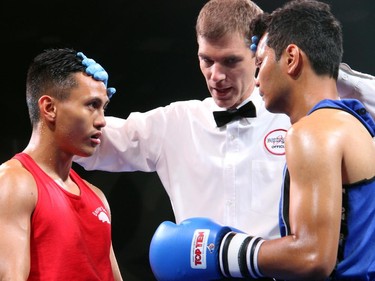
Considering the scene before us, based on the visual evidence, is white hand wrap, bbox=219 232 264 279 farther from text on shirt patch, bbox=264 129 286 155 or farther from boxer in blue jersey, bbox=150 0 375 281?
text on shirt patch, bbox=264 129 286 155

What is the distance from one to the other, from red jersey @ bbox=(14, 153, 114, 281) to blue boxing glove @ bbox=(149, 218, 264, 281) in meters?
0.31

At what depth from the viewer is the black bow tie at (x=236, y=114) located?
2354mm

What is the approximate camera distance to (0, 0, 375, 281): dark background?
3672 mm

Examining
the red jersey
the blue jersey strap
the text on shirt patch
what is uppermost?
the blue jersey strap

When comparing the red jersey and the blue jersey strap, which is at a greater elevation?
the blue jersey strap

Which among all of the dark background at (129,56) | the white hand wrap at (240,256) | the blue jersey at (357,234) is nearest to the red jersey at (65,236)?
the white hand wrap at (240,256)

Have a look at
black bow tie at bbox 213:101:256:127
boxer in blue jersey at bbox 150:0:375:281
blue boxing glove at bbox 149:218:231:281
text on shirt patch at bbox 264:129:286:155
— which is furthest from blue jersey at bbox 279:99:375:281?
black bow tie at bbox 213:101:256:127

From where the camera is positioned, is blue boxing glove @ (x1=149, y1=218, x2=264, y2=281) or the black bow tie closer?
blue boxing glove @ (x1=149, y1=218, x2=264, y2=281)

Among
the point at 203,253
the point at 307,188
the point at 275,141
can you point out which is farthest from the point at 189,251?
the point at 275,141

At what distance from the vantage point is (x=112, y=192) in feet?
12.0

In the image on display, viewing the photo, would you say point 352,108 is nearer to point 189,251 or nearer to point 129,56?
point 189,251

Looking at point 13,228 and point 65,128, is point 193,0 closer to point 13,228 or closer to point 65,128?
point 65,128

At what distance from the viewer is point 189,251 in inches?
63.9

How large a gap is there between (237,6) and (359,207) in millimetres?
1245
